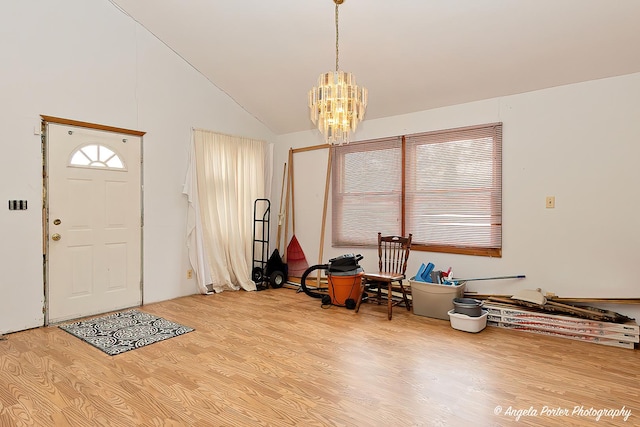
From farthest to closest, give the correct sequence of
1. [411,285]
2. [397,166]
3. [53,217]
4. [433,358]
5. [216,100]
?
1. [216,100]
2. [397,166]
3. [411,285]
4. [53,217]
5. [433,358]

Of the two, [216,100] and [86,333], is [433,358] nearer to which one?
[86,333]

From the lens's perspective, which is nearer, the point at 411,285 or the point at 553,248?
the point at 553,248

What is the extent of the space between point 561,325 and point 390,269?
1.88 metres

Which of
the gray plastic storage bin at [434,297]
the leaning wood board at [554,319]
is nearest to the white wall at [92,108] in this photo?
the gray plastic storage bin at [434,297]

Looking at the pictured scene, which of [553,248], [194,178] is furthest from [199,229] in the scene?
[553,248]

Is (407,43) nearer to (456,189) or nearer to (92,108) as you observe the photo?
(456,189)

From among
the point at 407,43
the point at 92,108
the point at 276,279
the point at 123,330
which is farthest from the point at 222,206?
the point at 407,43

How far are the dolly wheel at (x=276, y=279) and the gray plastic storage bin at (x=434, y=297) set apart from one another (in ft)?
7.04

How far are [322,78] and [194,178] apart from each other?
9.18ft

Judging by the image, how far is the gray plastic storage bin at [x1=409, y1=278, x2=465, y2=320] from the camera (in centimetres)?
392

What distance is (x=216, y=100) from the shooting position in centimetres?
527

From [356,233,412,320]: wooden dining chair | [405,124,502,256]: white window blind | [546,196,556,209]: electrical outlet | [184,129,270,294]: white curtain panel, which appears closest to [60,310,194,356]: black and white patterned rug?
Answer: [184,129,270,294]: white curtain panel

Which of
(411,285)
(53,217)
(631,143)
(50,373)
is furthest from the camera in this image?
(411,285)

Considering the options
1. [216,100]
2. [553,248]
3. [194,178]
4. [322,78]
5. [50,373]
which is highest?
[216,100]
